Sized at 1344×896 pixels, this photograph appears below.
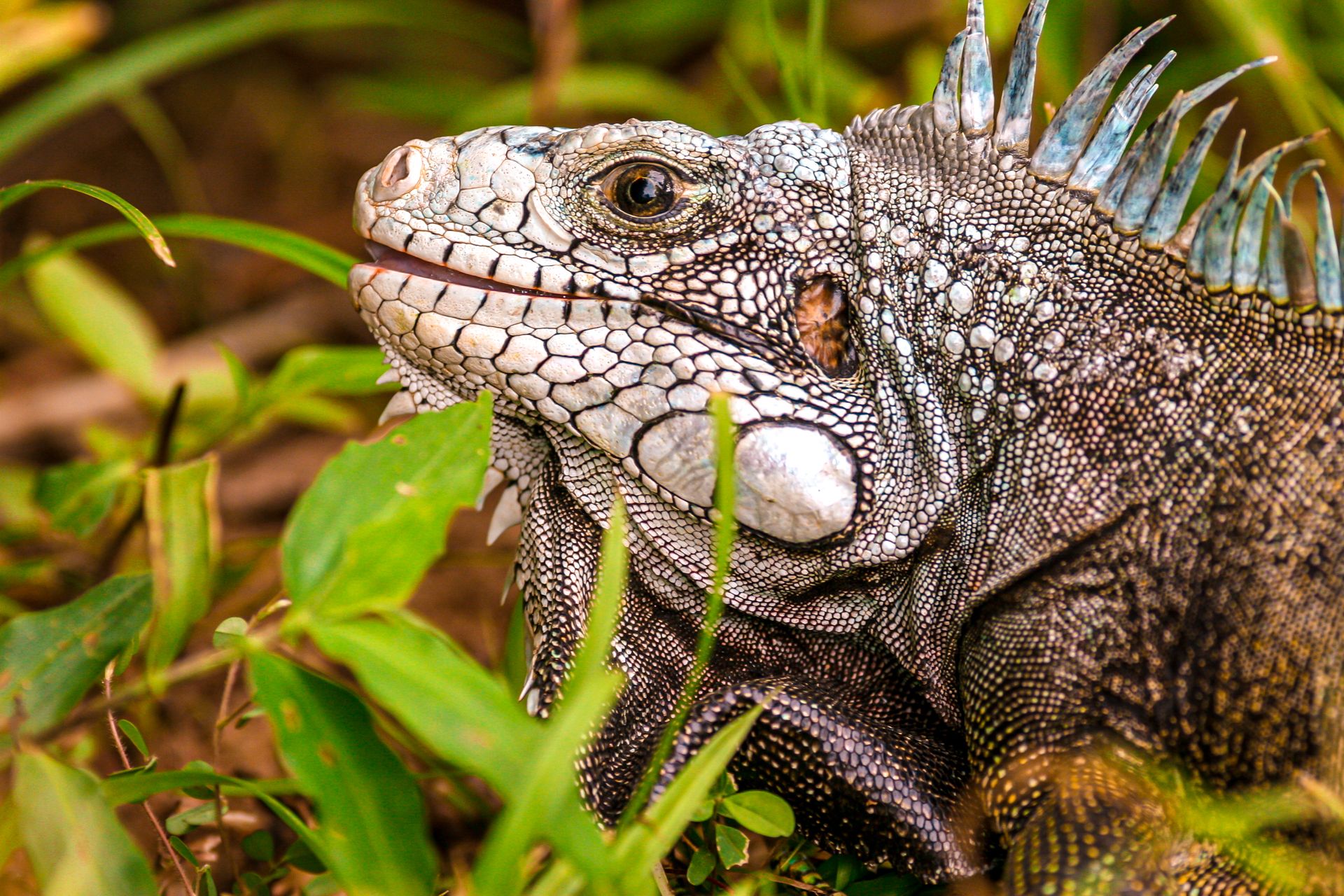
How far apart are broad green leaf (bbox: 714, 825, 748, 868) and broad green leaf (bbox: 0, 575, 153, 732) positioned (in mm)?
1233

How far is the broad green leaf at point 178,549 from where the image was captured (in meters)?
Result: 2.42

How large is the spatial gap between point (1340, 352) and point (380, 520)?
1.91 m

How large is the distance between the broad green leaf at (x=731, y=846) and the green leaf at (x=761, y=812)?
0.04 m

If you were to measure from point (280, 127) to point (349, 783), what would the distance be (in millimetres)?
6703

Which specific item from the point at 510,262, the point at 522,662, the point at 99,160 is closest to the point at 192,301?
the point at 99,160

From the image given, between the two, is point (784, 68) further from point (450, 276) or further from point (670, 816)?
point (670, 816)

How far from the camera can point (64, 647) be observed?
2.25 metres

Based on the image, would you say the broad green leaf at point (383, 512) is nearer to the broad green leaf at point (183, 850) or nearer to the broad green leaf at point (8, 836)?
the broad green leaf at point (183, 850)

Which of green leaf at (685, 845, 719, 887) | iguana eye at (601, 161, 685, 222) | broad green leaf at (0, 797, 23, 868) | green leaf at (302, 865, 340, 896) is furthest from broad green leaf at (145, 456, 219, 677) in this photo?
iguana eye at (601, 161, 685, 222)

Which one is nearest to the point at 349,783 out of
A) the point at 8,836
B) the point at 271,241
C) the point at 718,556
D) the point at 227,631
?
the point at 227,631

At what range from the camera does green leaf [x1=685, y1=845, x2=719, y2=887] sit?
7.82 ft

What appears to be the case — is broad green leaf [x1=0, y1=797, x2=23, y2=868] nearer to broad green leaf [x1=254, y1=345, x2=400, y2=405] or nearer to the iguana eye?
broad green leaf [x1=254, y1=345, x2=400, y2=405]

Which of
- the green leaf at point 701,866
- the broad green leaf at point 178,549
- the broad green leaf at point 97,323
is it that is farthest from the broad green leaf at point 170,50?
the green leaf at point 701,866

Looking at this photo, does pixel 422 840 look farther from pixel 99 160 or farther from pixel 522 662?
pixel 99 160
